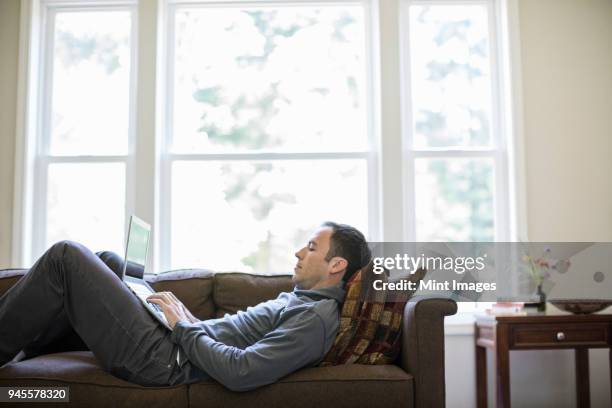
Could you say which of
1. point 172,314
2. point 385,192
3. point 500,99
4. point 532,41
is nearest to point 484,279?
point 385,192

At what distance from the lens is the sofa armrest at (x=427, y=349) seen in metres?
2.35

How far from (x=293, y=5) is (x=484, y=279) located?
201 cm

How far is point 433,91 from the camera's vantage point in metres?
4.07

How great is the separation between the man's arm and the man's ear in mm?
278

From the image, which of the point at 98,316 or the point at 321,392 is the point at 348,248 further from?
the point at 98,316

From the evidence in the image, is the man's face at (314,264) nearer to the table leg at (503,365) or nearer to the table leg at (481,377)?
the table leg at (503,365)

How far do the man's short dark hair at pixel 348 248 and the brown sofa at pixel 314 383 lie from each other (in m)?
0.27

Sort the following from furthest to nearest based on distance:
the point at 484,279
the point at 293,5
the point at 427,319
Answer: the point at 293,5
the point at 484,279
the point at 427,319

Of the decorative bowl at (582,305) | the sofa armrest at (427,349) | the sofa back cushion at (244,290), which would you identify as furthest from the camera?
the decorative bowl at (582,305)

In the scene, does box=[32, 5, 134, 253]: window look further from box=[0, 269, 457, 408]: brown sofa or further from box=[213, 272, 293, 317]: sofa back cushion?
box=[0, 269, 457, 408]: brown sofa

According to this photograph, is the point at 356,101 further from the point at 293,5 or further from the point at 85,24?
the point at 85,24

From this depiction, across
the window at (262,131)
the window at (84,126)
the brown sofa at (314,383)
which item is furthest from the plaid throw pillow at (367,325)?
the window at (84,126)

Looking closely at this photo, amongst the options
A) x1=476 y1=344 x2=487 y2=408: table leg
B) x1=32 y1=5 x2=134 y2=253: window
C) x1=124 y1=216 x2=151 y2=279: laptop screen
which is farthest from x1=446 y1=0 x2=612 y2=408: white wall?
x1=32 y1=5 x2=134 y2=253: window

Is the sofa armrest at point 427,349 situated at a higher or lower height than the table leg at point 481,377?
higher
